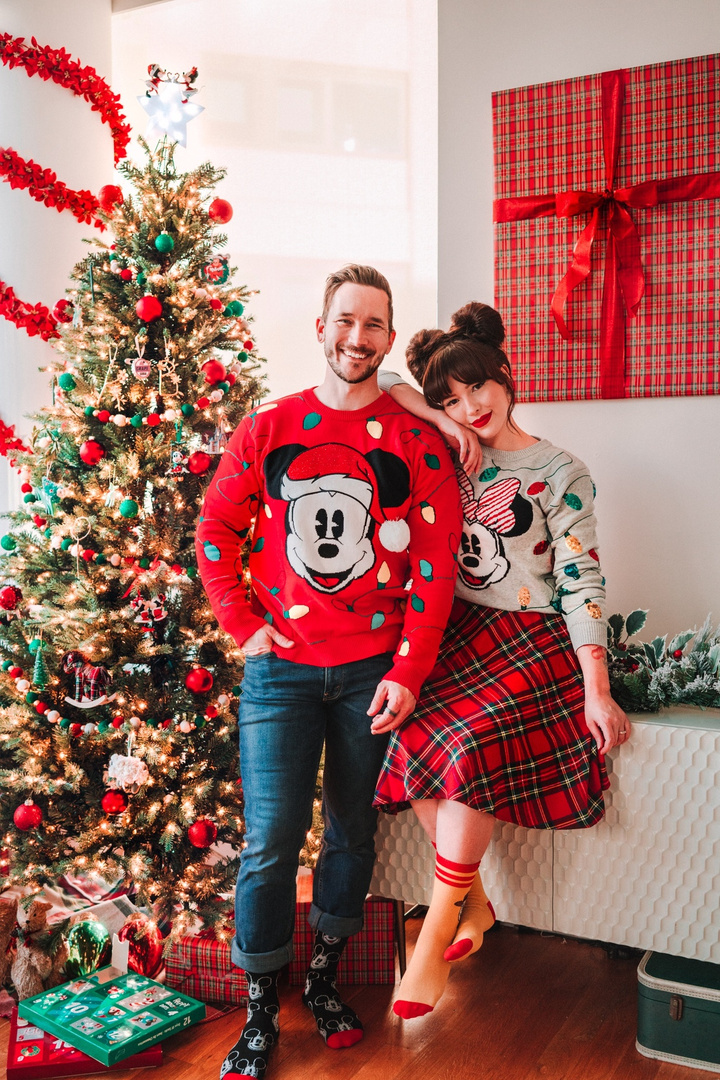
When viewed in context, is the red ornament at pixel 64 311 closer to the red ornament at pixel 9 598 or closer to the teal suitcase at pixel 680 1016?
the red ornament at pixel 9 598

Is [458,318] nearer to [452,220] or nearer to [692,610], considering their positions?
[452,220]

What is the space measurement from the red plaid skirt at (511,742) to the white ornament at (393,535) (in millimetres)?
290

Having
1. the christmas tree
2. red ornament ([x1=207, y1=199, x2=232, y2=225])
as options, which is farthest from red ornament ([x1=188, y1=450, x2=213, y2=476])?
red ornament ([x1=207, y1=199, x2=232, y2=225])

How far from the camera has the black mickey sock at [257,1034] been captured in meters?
1.55

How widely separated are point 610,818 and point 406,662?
49 cm

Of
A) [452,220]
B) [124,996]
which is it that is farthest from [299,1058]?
[452,220]

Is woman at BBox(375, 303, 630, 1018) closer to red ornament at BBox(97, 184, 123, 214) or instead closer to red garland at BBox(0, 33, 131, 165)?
red ornament at BBox(97, 184, 123, 214)

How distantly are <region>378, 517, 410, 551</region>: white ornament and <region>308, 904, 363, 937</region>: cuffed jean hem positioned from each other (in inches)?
29.5

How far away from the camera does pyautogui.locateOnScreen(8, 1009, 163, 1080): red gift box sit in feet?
5.19

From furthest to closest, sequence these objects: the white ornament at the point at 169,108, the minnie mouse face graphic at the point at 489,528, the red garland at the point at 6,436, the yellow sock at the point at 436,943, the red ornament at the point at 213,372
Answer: the red garland at the point at 6,436, the white ornament at the point at 169,108, the red ornament at the point at 213,372, the minnie mouse face graphic at the point at 489,528, the yellow sock at the point at 436,943

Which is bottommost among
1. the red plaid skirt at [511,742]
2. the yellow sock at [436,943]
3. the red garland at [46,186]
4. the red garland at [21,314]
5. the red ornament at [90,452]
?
the yellow sock at [436,943]

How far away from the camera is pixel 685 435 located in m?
2.05

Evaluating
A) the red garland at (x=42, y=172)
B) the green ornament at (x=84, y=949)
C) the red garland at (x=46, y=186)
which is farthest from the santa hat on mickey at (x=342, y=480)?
the red garland at (x=46, y=186)

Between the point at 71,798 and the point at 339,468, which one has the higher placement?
the point at 339,468
